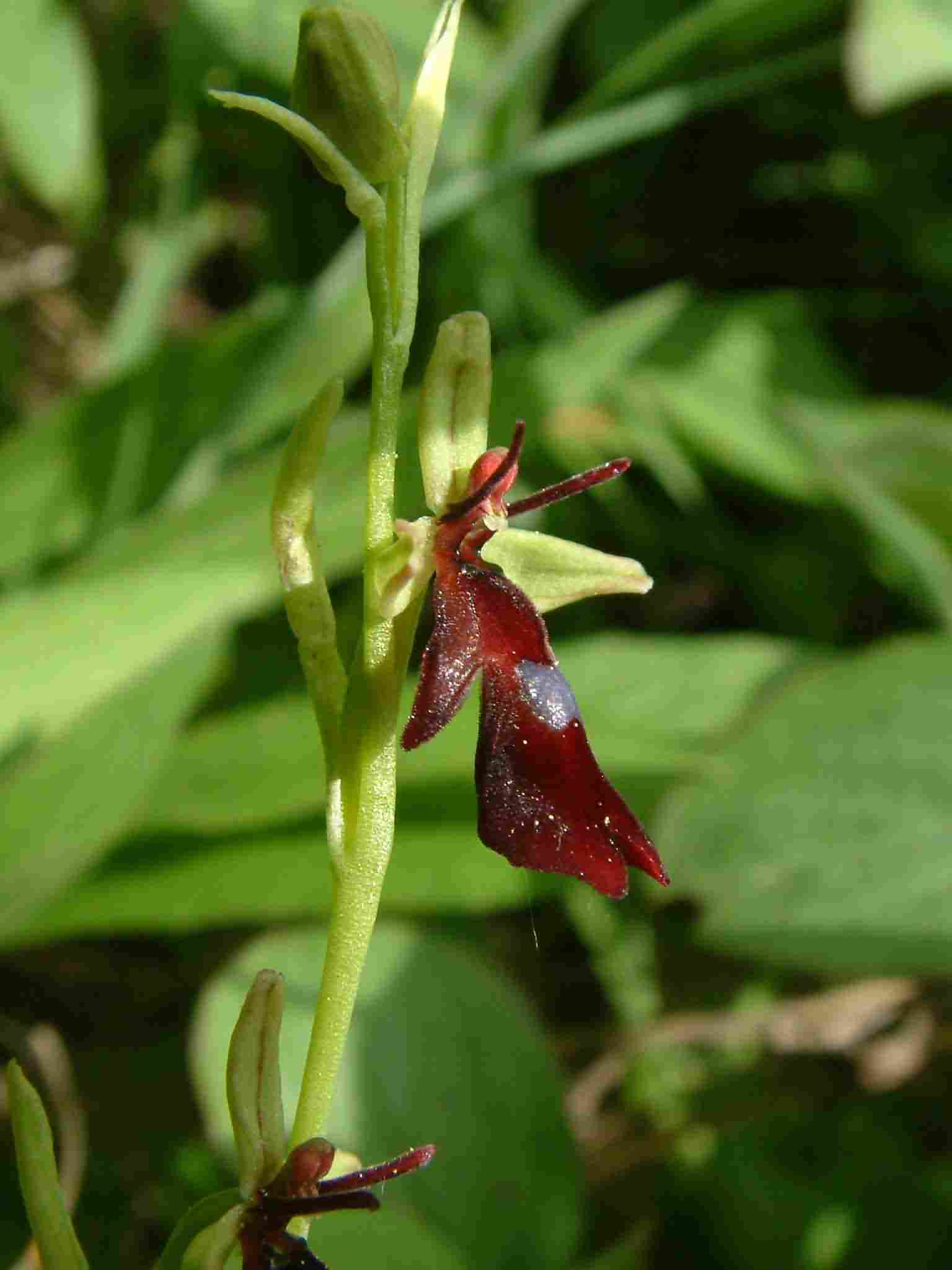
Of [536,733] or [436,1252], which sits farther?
[436,1252]

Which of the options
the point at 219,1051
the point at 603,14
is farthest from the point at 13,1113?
the point at 603,14

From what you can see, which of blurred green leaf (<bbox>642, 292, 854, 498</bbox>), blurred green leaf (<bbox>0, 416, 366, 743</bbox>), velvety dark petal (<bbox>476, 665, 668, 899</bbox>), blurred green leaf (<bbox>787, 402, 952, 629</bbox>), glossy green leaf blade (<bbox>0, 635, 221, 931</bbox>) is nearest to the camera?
velvety dark petal (<bbox>476, 665, 668, 899</bbox>)

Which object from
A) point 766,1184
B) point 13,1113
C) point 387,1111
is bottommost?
point 766,1184

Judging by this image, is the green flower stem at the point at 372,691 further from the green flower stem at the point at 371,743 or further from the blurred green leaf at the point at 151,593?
the blurred green leaf at the point at 151,593

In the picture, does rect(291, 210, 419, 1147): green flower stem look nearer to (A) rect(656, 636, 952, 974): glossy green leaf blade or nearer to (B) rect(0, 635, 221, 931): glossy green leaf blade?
(B) rect(0, 635, 221, 931): glossy green leaf blade

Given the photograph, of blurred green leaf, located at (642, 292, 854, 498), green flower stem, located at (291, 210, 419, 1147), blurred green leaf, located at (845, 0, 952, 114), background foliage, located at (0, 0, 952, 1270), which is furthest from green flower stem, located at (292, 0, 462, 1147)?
blurred green leaf, located at (642, 292, 854, 498)

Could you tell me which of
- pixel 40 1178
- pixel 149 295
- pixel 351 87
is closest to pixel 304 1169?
pixel 40 1178

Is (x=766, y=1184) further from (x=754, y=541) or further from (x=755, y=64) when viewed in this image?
(x=755, y=64)
